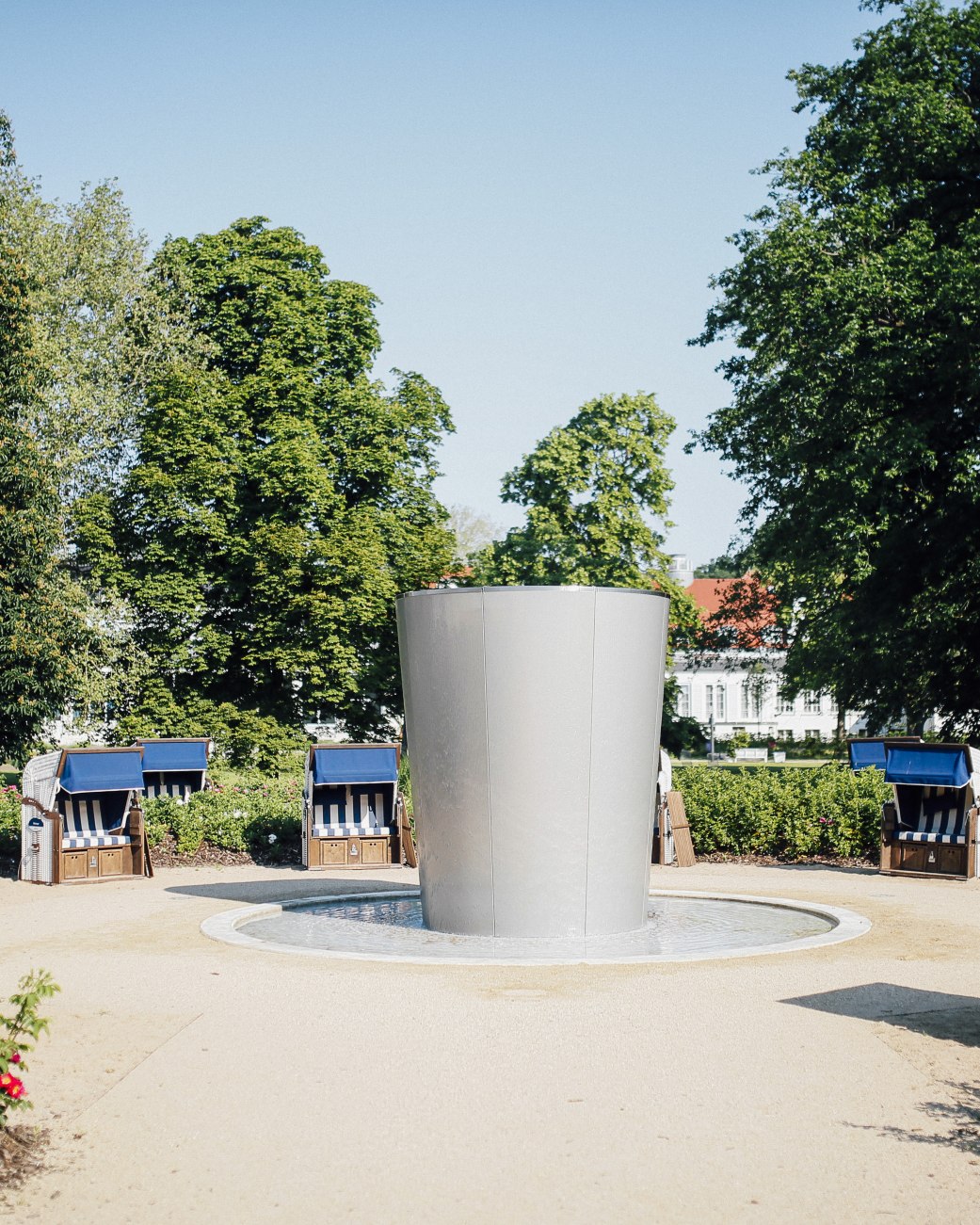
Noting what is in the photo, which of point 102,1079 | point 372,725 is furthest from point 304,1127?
point 372,725

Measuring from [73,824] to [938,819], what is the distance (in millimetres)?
12282

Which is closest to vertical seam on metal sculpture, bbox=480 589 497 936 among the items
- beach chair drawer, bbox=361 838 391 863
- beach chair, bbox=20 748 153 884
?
beach chair drawer, bbox=361 838 391 863

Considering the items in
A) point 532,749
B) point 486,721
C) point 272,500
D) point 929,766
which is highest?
point 272,500

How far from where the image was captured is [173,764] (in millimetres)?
24953

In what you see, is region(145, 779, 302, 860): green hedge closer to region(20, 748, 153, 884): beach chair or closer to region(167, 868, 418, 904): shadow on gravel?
region(20, 748, 153, 884): beach chair

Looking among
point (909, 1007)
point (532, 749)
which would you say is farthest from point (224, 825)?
point (909, 1007)

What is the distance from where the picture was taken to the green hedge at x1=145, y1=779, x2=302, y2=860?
19.9 m

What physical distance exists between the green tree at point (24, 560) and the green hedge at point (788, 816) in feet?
39.4

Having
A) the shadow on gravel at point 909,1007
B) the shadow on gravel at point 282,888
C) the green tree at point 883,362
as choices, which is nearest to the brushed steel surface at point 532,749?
the shadow on gravel at point 909,1007

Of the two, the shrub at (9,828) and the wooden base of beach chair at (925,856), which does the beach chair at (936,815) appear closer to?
the wooden base of beach chair at (925,856)

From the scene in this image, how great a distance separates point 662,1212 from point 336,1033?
3.53 meters

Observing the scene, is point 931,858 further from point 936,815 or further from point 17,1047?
point 17,1047

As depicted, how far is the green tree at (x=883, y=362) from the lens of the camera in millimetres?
27953

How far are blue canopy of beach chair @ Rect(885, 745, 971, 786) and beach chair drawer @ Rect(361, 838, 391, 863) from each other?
7288mm
